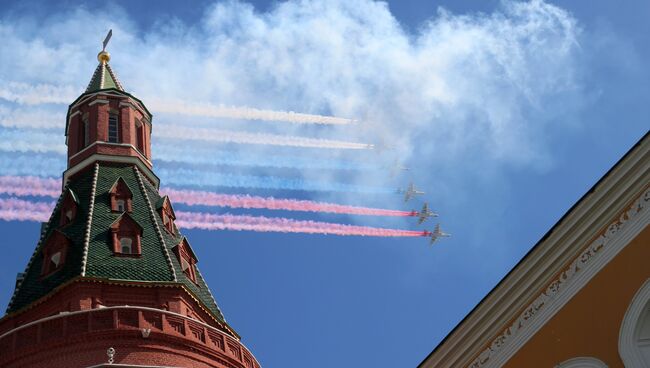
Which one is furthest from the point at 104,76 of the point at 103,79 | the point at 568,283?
the point at 568,283

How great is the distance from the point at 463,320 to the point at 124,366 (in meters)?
15.3

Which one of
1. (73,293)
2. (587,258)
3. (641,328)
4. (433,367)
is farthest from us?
(73,293)

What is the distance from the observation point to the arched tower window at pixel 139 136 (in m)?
39.0

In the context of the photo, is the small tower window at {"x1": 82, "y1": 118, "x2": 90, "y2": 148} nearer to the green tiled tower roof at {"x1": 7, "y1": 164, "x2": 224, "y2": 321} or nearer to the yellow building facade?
the green tiled tower roof at {"x1": 7, "y1": 164, "x2": 224, "y2": 321}

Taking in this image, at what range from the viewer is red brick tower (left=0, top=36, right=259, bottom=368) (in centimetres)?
2906

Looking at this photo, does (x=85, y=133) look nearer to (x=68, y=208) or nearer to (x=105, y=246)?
(x=68, y=208)

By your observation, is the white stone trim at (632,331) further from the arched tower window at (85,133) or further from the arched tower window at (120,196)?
the arched tower window at (85,133)

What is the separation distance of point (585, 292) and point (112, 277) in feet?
66.1

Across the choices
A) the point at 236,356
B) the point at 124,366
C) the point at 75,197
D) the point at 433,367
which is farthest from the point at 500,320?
the point at 75,197

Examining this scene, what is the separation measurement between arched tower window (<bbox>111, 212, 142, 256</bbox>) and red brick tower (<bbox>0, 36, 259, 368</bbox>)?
0.03m

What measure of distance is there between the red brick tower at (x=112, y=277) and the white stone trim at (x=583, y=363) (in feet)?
55.9

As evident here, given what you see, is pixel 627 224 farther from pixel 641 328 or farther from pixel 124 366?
pixel 124 366

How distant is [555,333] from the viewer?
13.8 metres

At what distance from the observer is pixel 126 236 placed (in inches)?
1315
